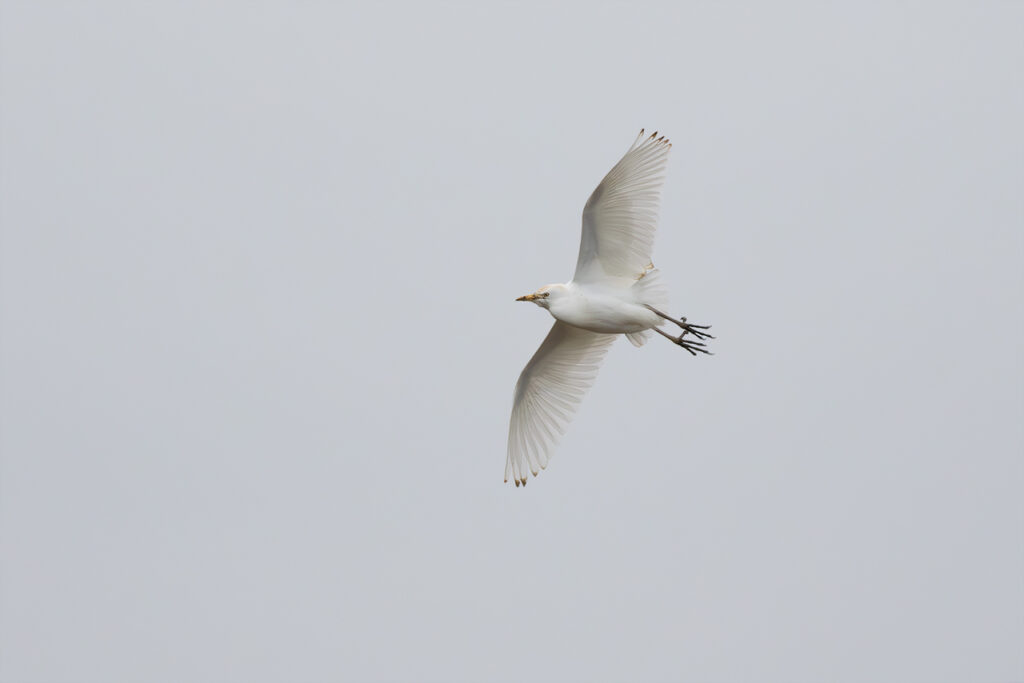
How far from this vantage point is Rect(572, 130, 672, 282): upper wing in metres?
22.6

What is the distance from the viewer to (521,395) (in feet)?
84.0

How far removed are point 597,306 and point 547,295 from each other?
30.8 inches

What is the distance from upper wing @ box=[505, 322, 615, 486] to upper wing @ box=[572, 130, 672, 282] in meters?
1.84

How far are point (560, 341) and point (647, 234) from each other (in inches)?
111

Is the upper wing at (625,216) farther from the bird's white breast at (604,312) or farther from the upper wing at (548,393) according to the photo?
the upper wing at (548,393)

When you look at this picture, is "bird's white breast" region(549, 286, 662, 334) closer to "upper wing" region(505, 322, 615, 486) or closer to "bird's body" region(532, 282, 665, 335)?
"bird's body" region(532, 282, 665, 335)

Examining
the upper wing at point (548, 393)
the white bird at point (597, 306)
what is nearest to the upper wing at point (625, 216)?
the white bird at point (597, 306)

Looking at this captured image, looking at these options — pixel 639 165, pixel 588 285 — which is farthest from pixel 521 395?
pixel 639 165

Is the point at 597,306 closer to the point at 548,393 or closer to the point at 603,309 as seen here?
the point at 603,309

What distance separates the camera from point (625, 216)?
22938mm

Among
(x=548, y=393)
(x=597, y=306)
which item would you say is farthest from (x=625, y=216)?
(x=548, y=393)

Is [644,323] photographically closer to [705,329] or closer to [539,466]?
[705,329]

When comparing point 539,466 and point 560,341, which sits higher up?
point 560,341

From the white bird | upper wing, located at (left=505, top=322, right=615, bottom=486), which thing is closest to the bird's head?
the white bird
